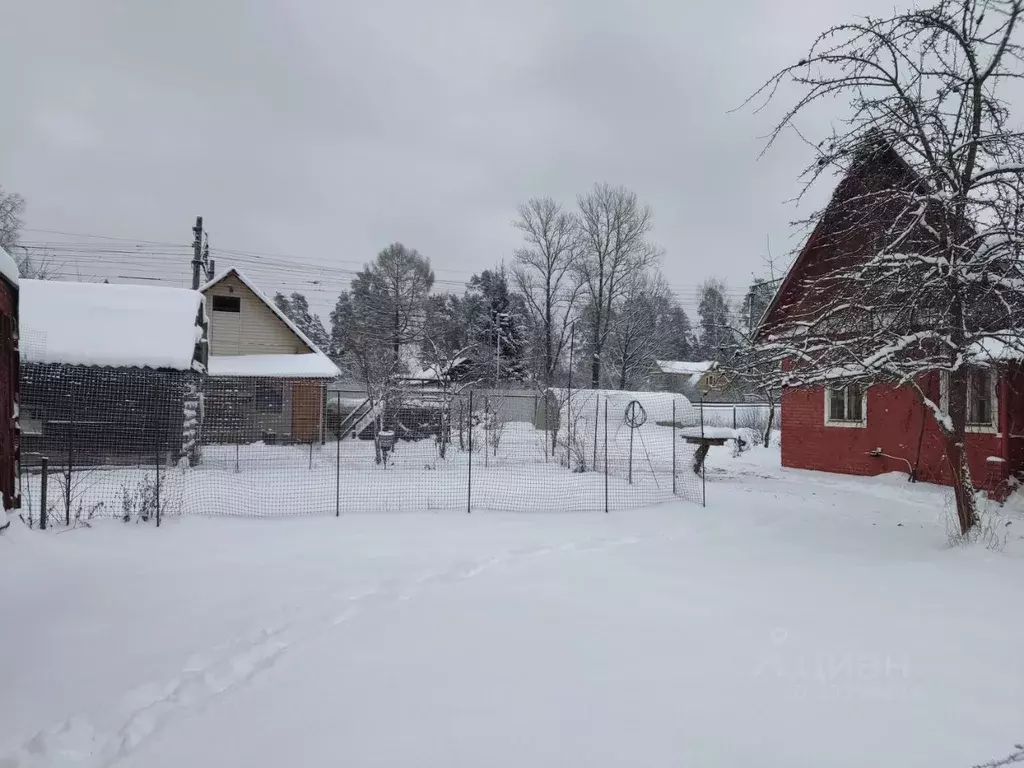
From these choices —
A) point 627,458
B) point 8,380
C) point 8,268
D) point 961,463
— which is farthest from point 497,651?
point 627,458

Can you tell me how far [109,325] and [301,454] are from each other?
210 inches

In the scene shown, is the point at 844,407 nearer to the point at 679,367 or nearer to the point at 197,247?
the point at 197,247

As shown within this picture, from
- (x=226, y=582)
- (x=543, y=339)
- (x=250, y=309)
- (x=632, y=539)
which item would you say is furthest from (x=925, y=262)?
(x=543, y=339)

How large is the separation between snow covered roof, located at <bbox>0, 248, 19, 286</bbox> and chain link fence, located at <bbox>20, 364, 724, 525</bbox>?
3.24 metres

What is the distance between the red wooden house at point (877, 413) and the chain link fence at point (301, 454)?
2913mm

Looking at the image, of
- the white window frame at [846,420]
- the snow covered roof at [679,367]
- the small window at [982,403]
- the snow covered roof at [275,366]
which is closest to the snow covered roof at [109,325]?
the snow covered roof at [275,366]

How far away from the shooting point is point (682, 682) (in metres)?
3.43

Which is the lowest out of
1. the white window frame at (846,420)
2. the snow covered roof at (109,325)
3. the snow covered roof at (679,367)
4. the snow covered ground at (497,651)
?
the snow covered ground at (497,651)

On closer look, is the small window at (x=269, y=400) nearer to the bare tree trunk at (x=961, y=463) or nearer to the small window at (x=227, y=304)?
the small window at (x=227, y=304)

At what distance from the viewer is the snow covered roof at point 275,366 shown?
19.5 meters

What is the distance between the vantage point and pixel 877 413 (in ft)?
40.7

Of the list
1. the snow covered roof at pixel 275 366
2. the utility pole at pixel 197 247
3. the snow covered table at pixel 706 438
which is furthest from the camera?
the utility pole at pixel 197 247

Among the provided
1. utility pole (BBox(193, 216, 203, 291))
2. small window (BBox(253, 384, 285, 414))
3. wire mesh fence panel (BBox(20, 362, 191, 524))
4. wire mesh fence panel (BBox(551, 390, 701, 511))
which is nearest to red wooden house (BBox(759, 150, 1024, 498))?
wire mesh fence panel (BBox(551, 390, 701, 511))

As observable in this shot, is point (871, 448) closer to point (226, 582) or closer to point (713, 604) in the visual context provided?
point (713, 604)
